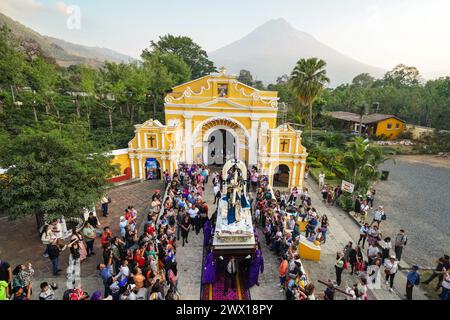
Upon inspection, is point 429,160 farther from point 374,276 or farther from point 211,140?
point 374,276

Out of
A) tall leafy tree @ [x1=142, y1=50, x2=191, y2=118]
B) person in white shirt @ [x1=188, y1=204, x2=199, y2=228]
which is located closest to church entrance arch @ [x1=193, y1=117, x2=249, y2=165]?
person in white shirt @ [x1=188, y1=204, x2=199, y2=228]

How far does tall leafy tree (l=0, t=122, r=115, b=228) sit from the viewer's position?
10531 millimetres

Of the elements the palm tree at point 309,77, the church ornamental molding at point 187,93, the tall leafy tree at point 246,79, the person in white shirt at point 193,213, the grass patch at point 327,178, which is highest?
the tall leafy tree at point 246,79

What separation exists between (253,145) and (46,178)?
15847 mm

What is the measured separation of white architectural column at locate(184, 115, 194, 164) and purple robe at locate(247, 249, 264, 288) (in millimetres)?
14931

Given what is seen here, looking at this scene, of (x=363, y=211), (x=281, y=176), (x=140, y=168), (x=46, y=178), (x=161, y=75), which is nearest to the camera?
(x=46, y=178)

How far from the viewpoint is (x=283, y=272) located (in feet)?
31.0

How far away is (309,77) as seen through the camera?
28516mm

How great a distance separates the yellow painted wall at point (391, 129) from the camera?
43906 millimetres

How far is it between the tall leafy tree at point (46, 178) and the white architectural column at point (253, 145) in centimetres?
1330

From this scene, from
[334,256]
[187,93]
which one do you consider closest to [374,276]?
[334,256]

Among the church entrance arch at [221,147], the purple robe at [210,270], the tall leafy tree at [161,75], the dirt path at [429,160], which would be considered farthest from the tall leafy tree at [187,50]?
the purple robe at [210,270]

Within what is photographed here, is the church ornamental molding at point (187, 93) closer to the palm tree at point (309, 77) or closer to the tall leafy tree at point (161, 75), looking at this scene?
the palm tree at point (309, 77)
